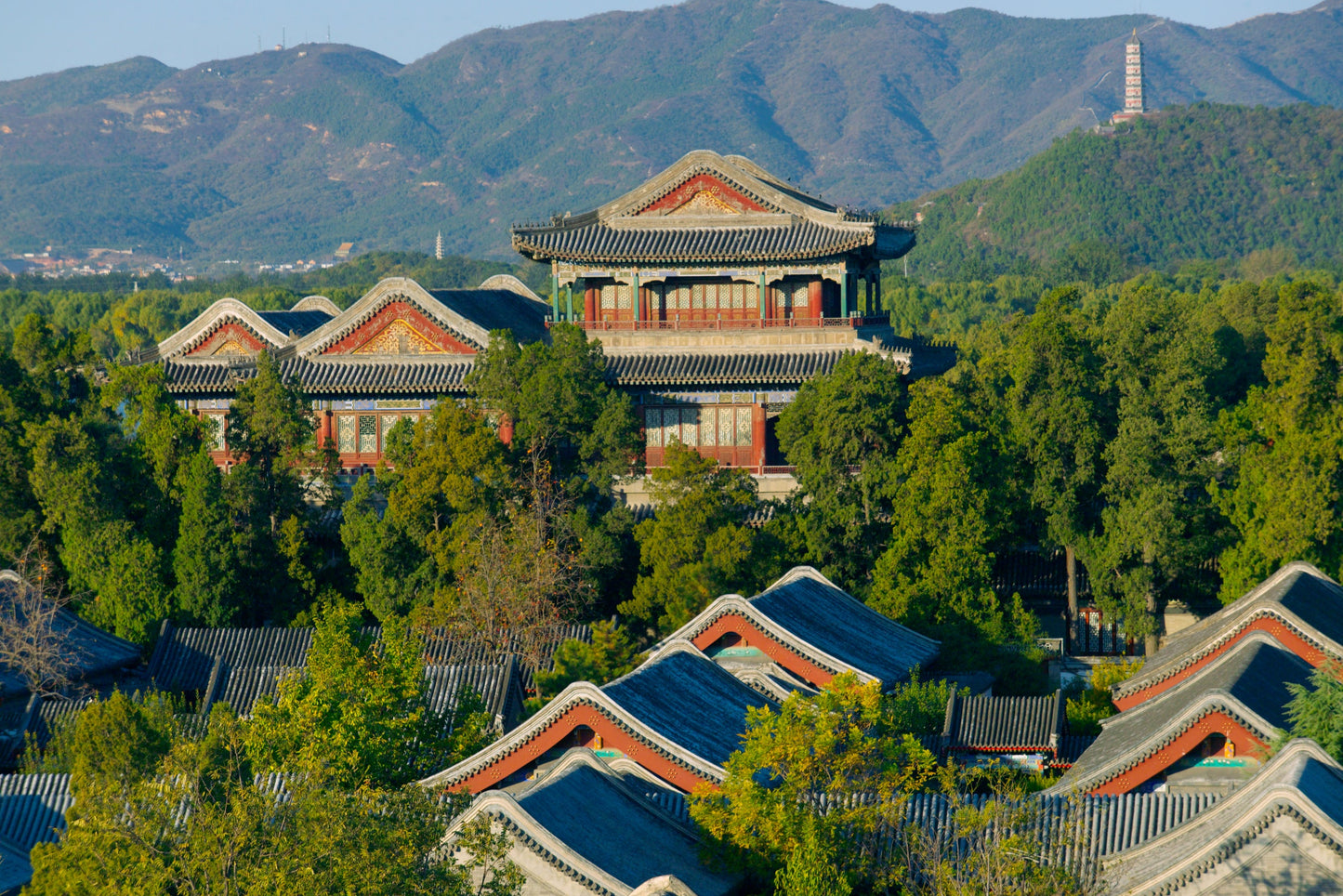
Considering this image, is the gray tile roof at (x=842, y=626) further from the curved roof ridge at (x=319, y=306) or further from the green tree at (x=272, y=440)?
the curved roof ridge at (x=319, y=306)

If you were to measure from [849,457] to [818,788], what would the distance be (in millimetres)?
15618

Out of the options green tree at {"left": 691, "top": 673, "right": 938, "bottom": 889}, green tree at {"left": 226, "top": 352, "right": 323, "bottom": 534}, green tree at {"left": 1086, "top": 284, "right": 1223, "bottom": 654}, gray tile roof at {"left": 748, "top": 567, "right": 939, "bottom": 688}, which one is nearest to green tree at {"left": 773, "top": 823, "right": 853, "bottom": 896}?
green tree at {"left": 691, "top": 673, "right": 938, "bottom": 889}

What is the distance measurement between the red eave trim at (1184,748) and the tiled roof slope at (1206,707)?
0.20 feet

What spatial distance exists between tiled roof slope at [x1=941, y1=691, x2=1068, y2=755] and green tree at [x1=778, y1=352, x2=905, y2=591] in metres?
5.52

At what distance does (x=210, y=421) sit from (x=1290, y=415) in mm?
21306

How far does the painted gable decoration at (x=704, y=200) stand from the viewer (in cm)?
4062

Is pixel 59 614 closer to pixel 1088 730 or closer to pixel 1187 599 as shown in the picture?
pixel 1088 730

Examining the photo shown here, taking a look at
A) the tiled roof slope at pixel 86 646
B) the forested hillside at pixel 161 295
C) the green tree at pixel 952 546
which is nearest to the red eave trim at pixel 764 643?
the green tree at pixel 952 546

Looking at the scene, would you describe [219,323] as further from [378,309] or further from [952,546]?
[952,546]

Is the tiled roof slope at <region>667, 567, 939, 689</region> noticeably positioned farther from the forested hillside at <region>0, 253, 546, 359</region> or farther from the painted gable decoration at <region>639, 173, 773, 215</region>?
the forested hillside at <region>0, 253, 546, 359</region>

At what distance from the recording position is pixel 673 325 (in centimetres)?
4081

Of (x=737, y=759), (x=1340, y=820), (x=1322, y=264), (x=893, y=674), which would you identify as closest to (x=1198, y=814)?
(x=1340, y=820)

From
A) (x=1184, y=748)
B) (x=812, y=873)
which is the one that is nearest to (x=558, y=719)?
(x=812, y=873)

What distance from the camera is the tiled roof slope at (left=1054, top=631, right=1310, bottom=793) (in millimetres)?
21625
